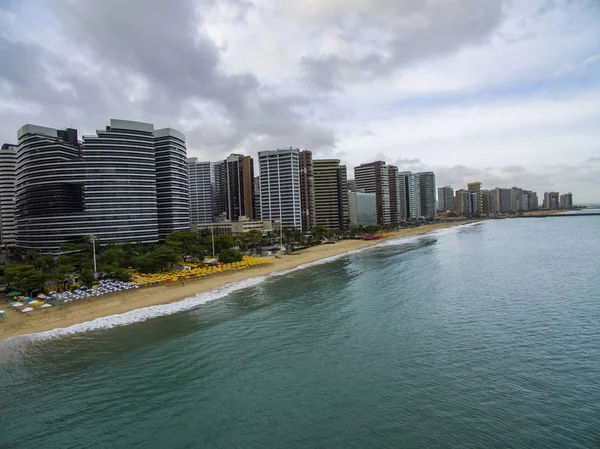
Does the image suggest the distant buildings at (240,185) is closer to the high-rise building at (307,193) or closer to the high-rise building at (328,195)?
the high-rise building at (307,193)

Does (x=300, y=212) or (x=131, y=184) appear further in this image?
(x=300, y=212)

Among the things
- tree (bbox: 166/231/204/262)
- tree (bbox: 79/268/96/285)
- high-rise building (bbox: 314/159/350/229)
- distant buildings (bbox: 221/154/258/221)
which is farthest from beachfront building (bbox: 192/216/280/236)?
tree (bbox: 79/268/96/285)

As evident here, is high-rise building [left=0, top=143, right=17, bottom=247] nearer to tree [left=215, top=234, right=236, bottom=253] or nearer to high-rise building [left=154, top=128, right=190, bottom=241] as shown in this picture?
high-rise building [left=154, top=128, right=190, bottom=241]

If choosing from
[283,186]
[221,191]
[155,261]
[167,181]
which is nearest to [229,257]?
[155,261]

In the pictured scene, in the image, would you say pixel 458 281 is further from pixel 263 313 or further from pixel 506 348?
pixel 263 313

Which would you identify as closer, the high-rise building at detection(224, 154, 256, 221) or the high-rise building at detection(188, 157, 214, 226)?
the high-rise building at detection(224, 154, 256, 221)

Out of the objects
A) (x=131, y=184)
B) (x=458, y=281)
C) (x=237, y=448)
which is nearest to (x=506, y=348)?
(x=237, y=448)

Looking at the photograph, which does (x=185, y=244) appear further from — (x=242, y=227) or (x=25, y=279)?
(x=242, y=227)
